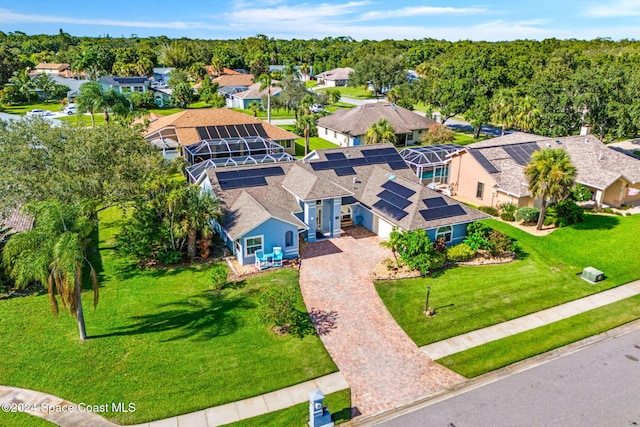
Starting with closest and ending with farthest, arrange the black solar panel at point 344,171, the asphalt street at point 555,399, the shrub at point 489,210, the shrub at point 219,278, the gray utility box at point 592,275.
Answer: the asphalt street at point 555,399 → the shrub at point 219,278 → the gray utility box at point 592,275 → the black solar panel at point 344,171 → the shrub at point 489,210

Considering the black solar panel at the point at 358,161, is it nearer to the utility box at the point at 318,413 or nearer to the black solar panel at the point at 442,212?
the black solar panel at the point at 442,212

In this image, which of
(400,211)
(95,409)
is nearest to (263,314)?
(95,409)

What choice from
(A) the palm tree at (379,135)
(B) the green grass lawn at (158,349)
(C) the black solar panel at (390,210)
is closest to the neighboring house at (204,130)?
(A) the palm tree at (379,135)

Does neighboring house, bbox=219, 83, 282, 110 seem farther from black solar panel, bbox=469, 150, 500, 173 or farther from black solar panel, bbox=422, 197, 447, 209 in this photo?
black solar panel, bbox=422, 197, 447, 209

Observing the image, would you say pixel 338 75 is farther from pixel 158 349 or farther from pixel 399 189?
pixel 158 349

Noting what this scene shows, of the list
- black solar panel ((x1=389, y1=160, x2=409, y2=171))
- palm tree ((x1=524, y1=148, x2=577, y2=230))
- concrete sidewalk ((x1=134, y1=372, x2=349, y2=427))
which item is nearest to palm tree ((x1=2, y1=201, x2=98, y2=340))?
concrete sidewalk ((x1=134, y1=372, x2=349, y2=427))

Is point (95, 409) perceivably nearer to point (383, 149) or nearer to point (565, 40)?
point (383, 149)
